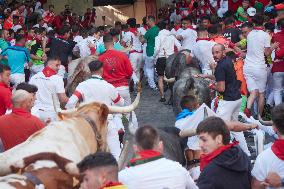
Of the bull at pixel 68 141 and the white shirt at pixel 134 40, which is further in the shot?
the white shirt at pixel 134 40

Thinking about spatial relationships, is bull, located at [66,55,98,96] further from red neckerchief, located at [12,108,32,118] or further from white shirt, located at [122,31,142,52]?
white shirt, located at [122,31,142,52]

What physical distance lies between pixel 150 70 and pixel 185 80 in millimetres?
5853

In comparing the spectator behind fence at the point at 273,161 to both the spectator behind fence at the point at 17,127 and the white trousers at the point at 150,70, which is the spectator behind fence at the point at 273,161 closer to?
the spectator behind fence at the point at 17,127

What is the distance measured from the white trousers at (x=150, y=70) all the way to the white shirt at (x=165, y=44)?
1359 mm

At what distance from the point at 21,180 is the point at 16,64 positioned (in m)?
9.26

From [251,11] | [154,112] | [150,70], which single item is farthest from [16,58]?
[251,11]

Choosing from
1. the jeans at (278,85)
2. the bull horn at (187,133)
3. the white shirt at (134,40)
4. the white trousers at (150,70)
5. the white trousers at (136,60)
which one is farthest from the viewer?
the white shirt at (134,40)

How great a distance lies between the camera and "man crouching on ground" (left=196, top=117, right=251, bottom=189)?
566 cm

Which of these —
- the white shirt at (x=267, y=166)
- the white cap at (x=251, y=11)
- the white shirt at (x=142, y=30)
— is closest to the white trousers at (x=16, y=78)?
the white shirt at (x=142, y=30)

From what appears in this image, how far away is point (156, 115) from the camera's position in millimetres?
15312

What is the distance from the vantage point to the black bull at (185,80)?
1214 cm

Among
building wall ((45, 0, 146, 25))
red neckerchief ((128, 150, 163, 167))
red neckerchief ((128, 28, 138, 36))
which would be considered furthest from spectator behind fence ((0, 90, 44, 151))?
building wall ((45, 0, 146, 25))

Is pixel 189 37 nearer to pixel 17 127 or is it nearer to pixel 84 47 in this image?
pixel 84 47

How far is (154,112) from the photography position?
15.7 meters
